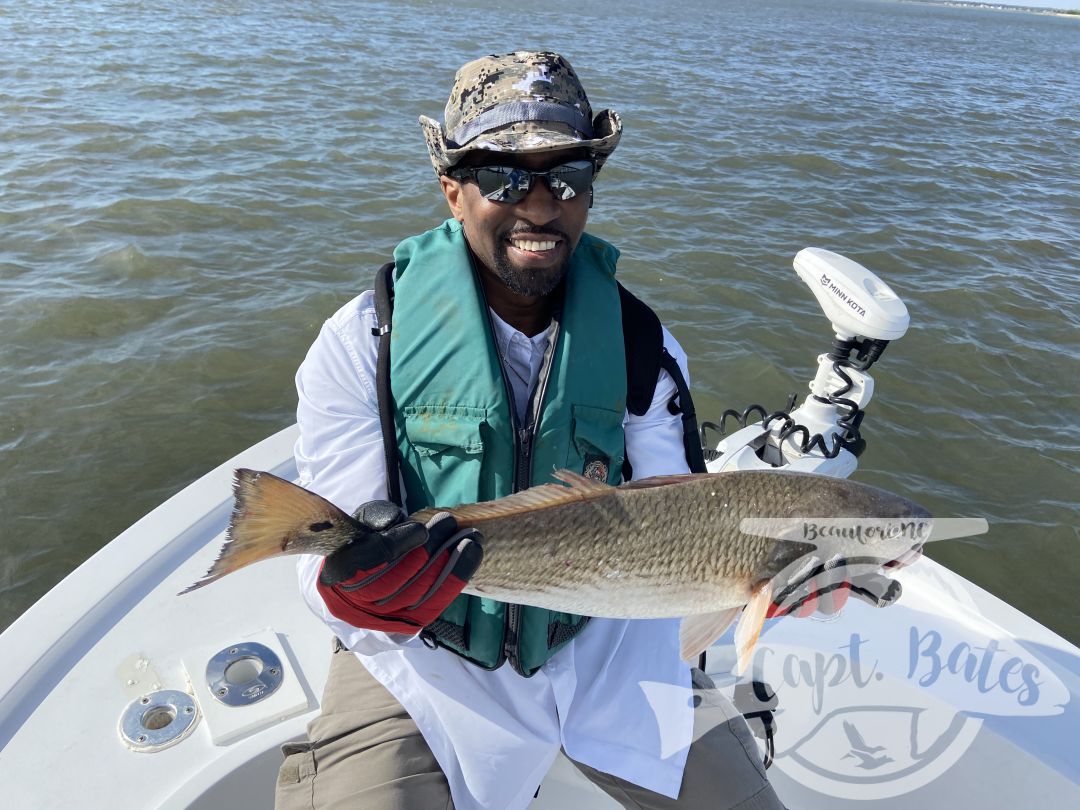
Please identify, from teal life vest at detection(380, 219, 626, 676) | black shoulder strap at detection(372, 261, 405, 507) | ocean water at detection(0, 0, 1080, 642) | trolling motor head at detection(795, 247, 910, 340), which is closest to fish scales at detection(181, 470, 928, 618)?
teal life vest at detection(380, 219, 626, 676)

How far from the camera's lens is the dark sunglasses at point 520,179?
2691mm

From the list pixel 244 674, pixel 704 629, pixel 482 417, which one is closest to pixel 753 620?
pixel 704 629

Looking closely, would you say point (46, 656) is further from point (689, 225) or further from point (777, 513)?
point (689, 225)

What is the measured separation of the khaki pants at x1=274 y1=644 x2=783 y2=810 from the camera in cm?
249

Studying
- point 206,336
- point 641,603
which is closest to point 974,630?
point 641,603

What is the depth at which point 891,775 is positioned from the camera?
11.3 ft

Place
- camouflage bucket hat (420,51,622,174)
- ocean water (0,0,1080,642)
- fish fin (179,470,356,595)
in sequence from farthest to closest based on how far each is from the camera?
ocean water (0,0,1080,642), camouflage bucket hat (420,51,622,174), fish fin (179,470,356,595)

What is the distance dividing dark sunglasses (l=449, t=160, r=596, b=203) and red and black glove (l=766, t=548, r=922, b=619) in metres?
1.47

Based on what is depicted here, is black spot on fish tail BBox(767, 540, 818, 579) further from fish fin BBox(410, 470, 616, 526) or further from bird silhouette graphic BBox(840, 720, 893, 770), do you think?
bird silhouette graphic BBox(840, 720, 893, 770)

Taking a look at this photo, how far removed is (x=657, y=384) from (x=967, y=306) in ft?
28.0

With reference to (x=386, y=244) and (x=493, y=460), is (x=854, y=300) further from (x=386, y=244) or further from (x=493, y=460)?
(x=386, y=244)

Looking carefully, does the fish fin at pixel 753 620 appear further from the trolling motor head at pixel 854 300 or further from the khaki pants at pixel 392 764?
the trolling motor head at pixel 854 300

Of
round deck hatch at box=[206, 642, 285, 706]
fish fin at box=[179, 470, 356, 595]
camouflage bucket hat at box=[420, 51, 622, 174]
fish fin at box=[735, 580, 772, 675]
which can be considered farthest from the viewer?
round deck hatch at box=[206, 642, 285, 706]

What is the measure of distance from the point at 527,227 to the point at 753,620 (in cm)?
150
